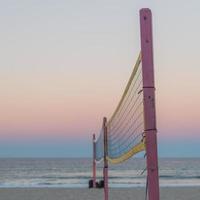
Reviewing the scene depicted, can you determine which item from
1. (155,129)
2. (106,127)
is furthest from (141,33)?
(106,127)

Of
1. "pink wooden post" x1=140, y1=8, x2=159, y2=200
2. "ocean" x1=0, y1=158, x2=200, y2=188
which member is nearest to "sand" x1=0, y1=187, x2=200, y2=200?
"ocean" x1=0, y1=158, x2=200, y2=188

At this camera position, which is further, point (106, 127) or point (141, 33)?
point (106, 127)

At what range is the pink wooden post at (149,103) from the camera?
3.54 meters

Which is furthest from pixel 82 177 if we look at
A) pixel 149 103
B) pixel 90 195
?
pixel 149 103

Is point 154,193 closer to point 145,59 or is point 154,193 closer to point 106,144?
point 145,59

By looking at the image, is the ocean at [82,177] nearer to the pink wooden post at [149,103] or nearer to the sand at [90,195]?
the sand at [90,195]

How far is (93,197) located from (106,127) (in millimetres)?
6799

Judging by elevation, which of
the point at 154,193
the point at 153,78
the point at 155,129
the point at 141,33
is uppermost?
the point at 141,33

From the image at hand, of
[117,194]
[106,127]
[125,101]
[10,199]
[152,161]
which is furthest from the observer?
[117,194]

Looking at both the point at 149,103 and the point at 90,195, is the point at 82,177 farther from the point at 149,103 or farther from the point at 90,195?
the point at 149,103

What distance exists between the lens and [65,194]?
1764cm

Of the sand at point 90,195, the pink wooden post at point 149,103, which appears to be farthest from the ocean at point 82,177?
the pink wooden post at point 149,103

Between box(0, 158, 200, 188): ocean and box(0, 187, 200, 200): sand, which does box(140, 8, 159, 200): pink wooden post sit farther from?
box(0, 187, 200, 200): sand

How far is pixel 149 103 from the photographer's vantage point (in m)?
3.59
